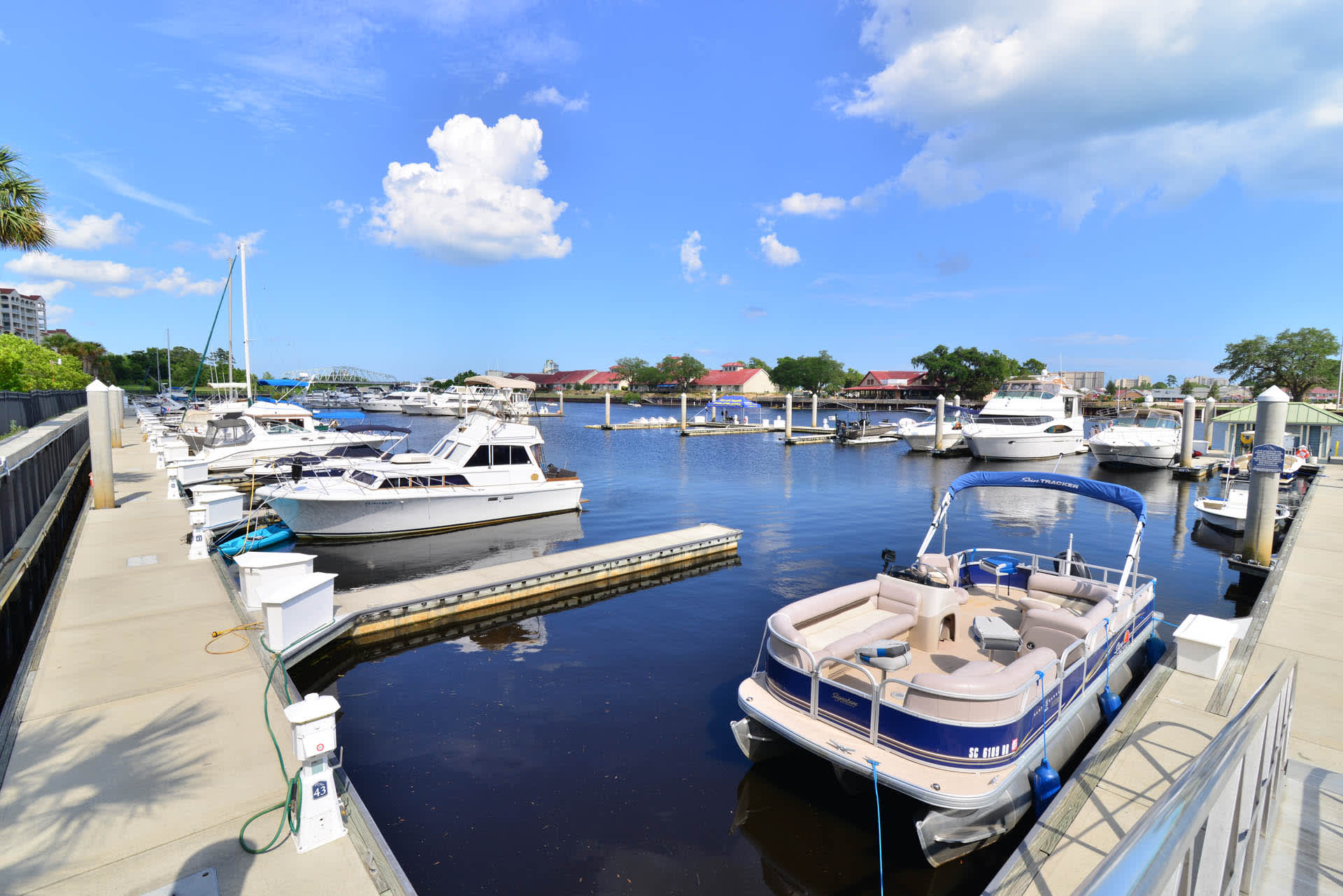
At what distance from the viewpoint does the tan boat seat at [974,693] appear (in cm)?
639

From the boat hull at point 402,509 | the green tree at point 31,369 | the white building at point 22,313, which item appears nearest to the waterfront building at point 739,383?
the green tree at point 31,369

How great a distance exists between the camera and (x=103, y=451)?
17.2 m

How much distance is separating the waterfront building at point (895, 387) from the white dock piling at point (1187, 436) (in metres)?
86.4

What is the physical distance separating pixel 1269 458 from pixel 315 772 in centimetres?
1991

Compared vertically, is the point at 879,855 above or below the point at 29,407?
below

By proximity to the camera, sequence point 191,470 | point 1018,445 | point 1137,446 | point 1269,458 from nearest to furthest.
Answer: point 1269,458 → point 191,470 → point 1137,446 → point 1018,445

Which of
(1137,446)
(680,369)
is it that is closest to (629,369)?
(680,369)

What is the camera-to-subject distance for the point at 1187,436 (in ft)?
121

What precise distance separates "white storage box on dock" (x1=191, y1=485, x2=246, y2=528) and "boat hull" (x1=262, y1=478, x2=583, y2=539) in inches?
49.6

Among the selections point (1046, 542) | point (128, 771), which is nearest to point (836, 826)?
point (128, 771)

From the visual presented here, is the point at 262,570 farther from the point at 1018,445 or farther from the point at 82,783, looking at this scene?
the point at 1018,445

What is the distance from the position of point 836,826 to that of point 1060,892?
2.65 meters

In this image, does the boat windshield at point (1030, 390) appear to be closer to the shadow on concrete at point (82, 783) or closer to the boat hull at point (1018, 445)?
the boat hull at point (1018, 445)

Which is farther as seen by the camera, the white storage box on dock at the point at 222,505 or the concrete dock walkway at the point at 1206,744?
the white storage box on dock at the point at 222,505
